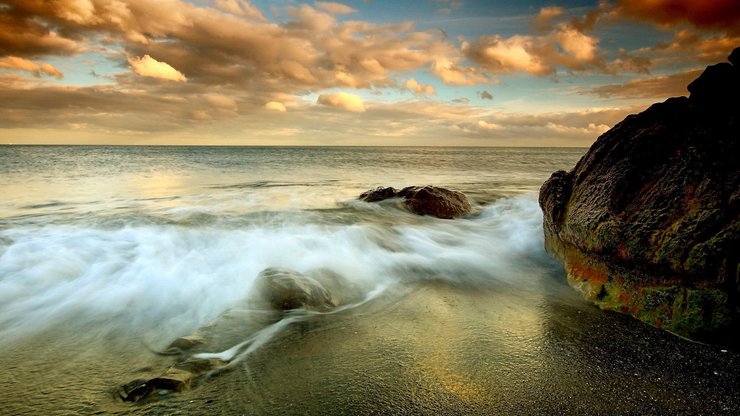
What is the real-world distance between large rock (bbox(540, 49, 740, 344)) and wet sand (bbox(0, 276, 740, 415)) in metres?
0.29

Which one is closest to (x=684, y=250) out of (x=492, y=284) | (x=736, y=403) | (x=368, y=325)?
(x=736, y=403)

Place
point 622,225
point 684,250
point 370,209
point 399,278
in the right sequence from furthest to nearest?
point 370,209
point 399,278
point 622,225
point 684,250

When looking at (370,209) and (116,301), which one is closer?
(116,301)

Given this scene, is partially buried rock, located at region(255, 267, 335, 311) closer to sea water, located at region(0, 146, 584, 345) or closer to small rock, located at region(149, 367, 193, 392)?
sea water, located at region(0, 146, 584, 345)

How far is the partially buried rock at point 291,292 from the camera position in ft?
12.6

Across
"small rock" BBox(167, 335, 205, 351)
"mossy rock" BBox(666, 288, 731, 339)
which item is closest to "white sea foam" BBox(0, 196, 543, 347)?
"small rock" BBox(167, 335, 205, 351)

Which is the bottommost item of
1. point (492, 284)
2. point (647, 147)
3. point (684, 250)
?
point (492, 284)

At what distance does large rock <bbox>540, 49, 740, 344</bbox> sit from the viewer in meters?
3.10

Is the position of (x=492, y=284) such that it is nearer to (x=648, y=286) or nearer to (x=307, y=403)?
(x=648, y=286)

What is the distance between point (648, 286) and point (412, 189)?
277 inches

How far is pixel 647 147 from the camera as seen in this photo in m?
4.29

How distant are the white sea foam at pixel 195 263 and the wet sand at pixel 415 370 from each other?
0.55 metres

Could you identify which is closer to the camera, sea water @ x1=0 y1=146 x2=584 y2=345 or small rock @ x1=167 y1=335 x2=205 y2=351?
small rock @ x1=167 y1=335 x2=205 y2=351

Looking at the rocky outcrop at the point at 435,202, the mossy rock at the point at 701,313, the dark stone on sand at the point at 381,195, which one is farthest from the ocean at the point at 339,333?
the dark stone on sand at the point at 381,195
